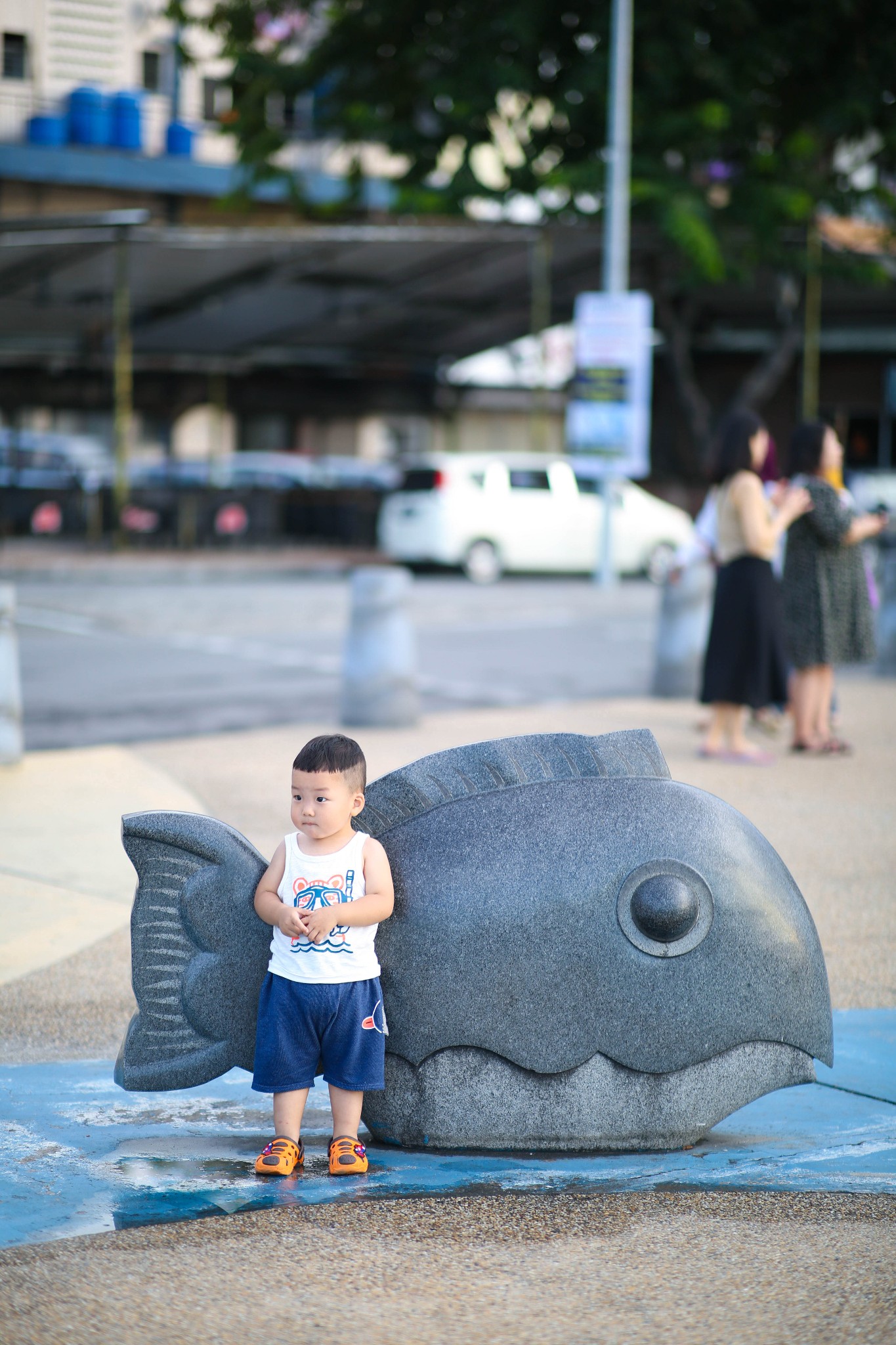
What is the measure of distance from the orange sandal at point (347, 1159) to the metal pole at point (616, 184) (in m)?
18.6

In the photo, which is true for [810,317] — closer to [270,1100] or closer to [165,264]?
[165,264]

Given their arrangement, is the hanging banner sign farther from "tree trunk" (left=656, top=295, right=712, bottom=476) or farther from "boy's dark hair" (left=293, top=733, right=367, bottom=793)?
"boy's dark hair" (left=293, top=733, right=367, bottom=793)

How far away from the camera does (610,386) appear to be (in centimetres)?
2186

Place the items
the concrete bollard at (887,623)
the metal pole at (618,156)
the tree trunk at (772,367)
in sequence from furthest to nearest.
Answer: the tree trunk at (772,367) < the metal pole at (618,156) < the concrete bollard at (887,623)

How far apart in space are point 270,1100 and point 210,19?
937 inches

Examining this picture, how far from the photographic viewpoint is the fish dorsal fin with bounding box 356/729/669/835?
135 inches

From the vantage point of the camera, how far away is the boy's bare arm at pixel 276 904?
3256mm

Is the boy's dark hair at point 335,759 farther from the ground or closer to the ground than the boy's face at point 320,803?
farther from the ground

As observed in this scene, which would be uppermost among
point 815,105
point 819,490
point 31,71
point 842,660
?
point 815,105

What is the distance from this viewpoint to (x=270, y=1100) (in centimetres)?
386

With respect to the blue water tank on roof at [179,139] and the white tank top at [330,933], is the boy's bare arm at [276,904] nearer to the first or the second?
the white tank top at [330,933]

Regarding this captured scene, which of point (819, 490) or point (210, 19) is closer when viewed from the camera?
point (819, 490)

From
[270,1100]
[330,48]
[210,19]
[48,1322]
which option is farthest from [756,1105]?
[330,48]

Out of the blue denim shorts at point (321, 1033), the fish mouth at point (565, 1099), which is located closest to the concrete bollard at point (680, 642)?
the fish mouth at point (565, 1099)
